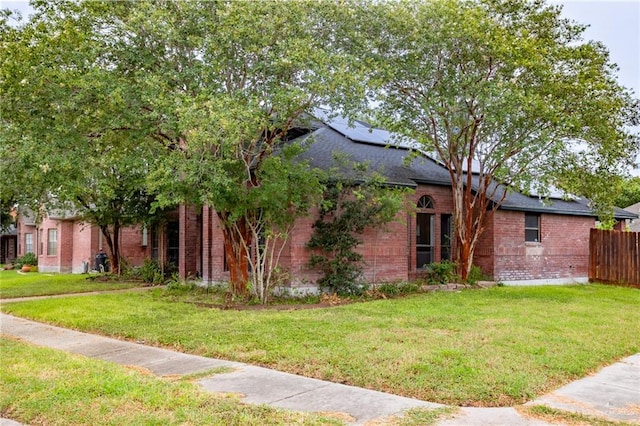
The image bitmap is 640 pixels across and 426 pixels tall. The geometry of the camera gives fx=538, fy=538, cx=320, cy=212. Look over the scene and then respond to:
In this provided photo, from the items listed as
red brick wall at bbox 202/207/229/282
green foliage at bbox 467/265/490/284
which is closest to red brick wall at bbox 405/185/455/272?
green foliage at bbox 467/265/490/284

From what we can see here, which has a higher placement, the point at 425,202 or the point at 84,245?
the point at 425,202

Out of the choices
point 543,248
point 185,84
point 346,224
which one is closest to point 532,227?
point 543,248

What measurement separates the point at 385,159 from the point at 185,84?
292 inches

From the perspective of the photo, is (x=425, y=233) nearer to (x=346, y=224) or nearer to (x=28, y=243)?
(x=346, y=224)

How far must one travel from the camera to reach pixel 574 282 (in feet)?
65.1

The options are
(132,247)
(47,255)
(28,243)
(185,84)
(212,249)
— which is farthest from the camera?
(28,243)

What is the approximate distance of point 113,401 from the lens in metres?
5.27

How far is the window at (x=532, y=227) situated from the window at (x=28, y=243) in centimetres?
2951

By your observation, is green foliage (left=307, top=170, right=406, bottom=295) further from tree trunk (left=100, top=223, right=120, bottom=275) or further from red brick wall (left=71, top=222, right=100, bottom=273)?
red brick wall (left=71, top=222, right=100, bottom=273)

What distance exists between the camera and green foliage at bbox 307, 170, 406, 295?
46.1 ft

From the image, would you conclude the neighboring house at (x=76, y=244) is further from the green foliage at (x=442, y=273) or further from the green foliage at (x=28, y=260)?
the green foliage at (x=442, y=273)

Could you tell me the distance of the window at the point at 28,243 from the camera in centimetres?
3394

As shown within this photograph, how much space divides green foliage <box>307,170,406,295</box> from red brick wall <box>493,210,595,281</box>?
17.2ft

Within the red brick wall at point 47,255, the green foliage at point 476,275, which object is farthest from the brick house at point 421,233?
the red brick wall at point 47,255
